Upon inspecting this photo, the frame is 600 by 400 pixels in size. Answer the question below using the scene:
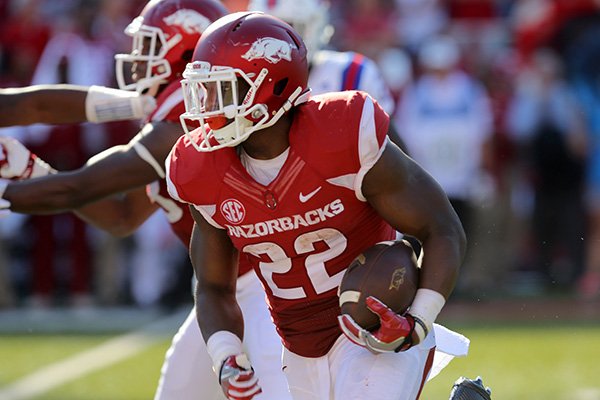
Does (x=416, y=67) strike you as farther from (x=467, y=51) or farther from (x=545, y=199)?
(x=545, y=199)

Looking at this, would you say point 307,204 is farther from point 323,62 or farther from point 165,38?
point 323,62

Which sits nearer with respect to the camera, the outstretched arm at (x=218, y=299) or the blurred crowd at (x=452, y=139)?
the outstretched arm at (x=218, y=299)

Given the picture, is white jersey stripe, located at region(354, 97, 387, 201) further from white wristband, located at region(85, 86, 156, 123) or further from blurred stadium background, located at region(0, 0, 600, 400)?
blurred stadium background, located at region(0, 0, 600, 400)

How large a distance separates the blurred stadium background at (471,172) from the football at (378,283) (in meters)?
4.95

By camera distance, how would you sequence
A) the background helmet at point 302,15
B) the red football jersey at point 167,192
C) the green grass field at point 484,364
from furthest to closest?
the green grass field at point 484,364 → the background helmet at point 302,15 → the red football jersey at point 167,192

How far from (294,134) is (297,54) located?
270mm

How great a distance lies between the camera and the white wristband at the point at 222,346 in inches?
143

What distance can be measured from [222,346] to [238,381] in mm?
156

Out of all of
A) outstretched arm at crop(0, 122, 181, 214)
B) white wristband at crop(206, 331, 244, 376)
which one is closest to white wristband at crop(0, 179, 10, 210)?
outstretched arm at crop(0, 122, 181, 214)

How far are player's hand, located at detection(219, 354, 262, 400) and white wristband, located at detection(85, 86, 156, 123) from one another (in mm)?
1315

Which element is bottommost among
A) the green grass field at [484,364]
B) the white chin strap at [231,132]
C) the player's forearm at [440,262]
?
the green grass field at [484,364]

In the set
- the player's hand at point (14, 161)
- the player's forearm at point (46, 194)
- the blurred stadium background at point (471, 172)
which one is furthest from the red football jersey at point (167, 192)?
the blurred stadium background at point (471, 172)

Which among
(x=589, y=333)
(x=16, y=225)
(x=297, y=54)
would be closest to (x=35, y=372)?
(x=16, y=225)

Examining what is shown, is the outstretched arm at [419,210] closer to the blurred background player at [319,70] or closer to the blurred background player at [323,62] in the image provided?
the blurred background player at [319,70]
